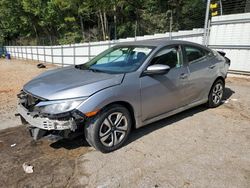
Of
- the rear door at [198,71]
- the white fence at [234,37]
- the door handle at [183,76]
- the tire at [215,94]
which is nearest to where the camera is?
the door handle at [183,76]

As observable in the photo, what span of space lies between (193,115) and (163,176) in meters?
2.25

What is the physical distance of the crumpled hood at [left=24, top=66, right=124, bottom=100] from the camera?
311cm

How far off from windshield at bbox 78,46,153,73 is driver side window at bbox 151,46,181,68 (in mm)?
177

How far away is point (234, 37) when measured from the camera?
7.86m

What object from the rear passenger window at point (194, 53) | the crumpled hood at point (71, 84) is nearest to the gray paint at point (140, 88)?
the crumpled hood at point (71, 84)

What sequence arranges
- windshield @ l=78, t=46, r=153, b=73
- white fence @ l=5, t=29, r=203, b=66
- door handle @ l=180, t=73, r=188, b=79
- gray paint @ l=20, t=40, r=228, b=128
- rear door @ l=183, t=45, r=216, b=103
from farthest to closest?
white fence @ l=5, t=29, r=203, b=66, rear door @ l=183, t=45, r=216, b=103, door handle @ l=180, t=73, r=188, b=79, windshield @ l=78, t=46, r=153, b=73, gray paint @ l=20, t=40, r=228, b=128

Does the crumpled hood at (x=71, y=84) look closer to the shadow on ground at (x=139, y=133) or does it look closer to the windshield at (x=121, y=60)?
the windshield at (x=121, y=60)

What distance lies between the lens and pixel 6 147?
3.74 metres

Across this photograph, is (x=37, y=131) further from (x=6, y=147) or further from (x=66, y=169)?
(x=6, y=147)

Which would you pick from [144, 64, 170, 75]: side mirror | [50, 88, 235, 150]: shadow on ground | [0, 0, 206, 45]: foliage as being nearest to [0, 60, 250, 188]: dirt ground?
[50, 88, 235, 150]: shadow on ground

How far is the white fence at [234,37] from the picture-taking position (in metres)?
7.57

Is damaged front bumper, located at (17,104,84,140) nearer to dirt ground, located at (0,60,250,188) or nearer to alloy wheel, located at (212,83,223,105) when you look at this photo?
dirt ground, located at (0,60,250,188)

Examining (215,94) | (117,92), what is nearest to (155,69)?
(117,92)

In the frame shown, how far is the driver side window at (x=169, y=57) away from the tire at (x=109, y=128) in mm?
1042
